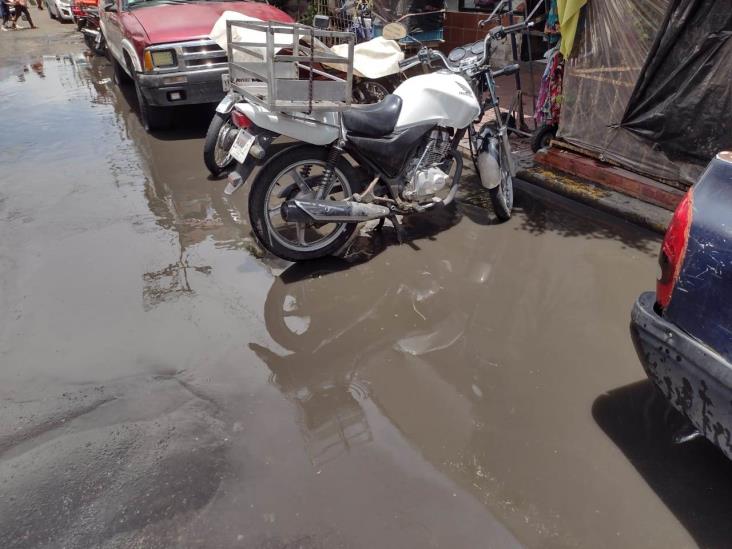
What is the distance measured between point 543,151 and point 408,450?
4318mm

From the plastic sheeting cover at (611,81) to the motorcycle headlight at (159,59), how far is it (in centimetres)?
425

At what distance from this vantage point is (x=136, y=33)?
6.56 m

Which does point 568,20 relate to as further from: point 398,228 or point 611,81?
point 398,228

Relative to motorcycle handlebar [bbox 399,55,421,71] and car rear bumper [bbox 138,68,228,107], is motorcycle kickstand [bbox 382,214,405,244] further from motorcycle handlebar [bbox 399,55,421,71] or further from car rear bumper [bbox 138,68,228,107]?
car rear bumper [bbox 138,68,228,107]

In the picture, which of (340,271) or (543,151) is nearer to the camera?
(340,271)

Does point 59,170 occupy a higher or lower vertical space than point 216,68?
lower

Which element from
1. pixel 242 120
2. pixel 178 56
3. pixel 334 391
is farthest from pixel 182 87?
pixel 334 391

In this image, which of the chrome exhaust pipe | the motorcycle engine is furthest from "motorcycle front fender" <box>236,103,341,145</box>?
the motorcycle engine

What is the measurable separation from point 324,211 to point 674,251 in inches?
88.3

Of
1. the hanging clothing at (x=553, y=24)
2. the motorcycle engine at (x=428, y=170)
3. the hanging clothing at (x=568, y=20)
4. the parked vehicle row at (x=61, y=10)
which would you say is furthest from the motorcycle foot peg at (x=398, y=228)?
the parked vehicle row at (x=61, y=10)

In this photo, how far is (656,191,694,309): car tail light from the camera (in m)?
2.08

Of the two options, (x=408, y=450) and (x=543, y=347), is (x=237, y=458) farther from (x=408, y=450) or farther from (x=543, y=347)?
(x=543, y=347)

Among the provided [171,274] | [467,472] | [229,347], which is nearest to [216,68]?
[171,274]

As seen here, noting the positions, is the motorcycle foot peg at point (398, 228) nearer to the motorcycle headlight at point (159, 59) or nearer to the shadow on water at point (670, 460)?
the shadow on water at point (670, 460)
